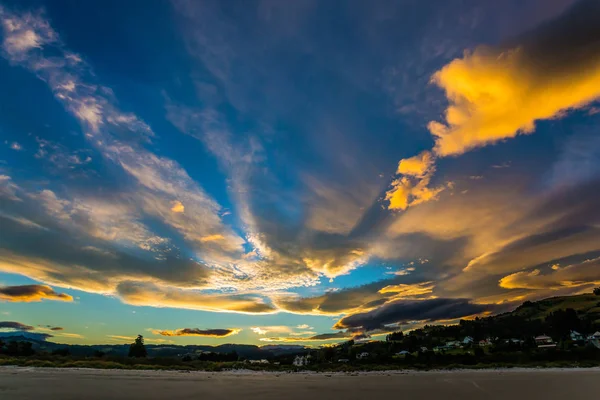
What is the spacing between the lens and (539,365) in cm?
10062

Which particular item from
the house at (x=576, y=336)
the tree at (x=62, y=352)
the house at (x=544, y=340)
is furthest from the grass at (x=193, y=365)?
the house at (x=544, y=340)

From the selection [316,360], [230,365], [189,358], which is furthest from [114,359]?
[316,360]

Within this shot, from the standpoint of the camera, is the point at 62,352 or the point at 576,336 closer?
the point at 62,352

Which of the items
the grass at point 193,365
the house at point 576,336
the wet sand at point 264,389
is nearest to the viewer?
the wet sand at point 264,389

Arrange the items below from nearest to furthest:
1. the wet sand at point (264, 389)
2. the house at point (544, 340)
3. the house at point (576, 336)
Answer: the wet sand at point (264, 389) < the house at point (576, 336) < the house at point (544, 340)

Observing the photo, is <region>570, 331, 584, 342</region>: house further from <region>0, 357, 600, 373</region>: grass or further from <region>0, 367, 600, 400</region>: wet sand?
<region>0, 367, 600, 400</region>: wet sand

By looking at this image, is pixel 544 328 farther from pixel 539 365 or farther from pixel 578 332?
pixel 539 365

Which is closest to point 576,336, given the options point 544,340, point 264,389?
point 544,340

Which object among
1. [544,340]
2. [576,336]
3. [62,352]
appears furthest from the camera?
[544,340]

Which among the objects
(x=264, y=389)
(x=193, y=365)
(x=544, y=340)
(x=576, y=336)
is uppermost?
(x=576, y=336)

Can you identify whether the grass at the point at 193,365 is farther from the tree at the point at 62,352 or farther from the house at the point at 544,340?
the house at the point at 544,340

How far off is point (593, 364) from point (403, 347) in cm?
7724

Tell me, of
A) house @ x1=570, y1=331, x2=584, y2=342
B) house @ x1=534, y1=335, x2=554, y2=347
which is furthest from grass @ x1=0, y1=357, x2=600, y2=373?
house @ x1=534, y1=335, x2=554, y2=347

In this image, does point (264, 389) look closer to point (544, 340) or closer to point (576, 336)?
point (576, 336)
